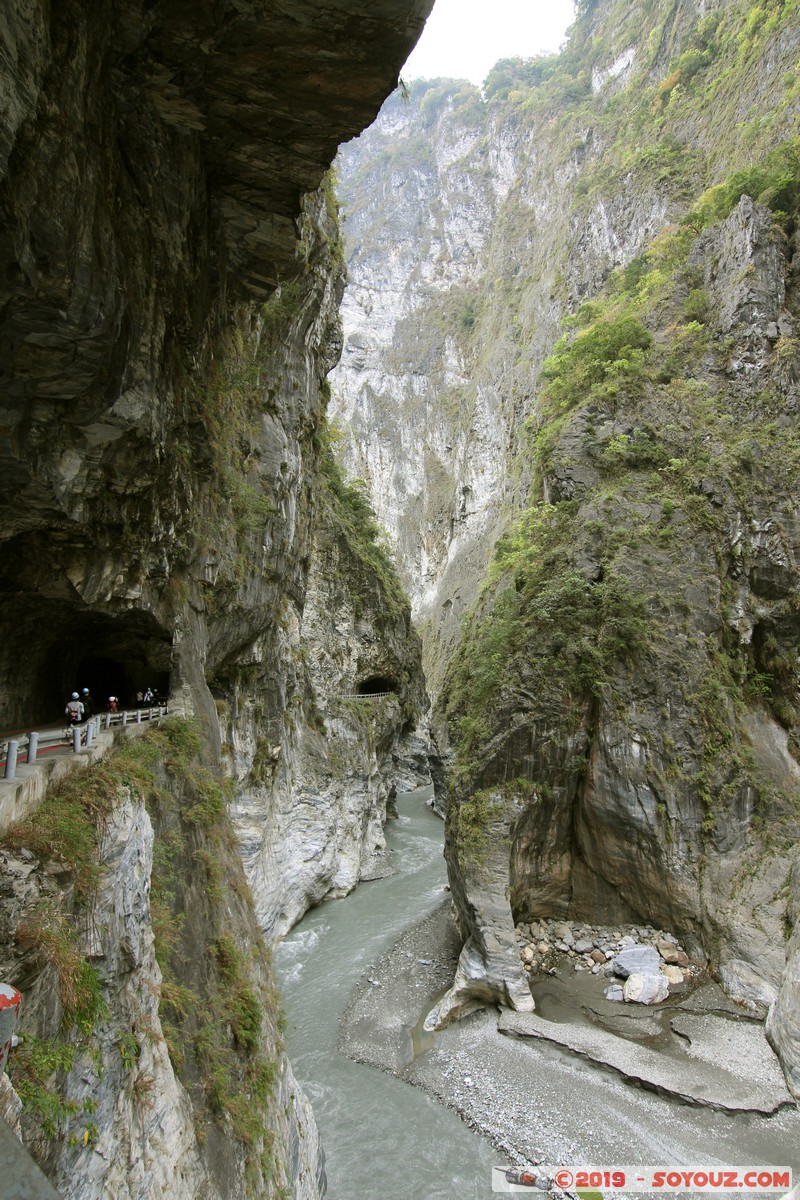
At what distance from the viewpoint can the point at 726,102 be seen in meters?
28.1

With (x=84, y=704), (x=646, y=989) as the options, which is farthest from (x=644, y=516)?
(x=84, y=704)

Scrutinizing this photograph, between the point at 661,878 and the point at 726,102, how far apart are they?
34.0 m

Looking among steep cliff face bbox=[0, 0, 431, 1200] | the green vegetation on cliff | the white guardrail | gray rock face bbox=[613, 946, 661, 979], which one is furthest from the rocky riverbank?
the white guardrail

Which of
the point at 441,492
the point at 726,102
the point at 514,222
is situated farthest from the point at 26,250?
the point at 514,222

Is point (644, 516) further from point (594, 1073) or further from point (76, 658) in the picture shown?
point (76, 658)

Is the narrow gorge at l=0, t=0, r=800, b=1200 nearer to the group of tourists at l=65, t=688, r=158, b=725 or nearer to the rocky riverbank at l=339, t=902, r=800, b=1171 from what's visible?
the rocky riverbank at l=339, t=902, r=800, b=1171

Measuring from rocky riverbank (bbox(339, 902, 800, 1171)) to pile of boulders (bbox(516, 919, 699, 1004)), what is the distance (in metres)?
0.15

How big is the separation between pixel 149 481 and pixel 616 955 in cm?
1564

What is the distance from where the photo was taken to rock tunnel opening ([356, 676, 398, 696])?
32.9 metres

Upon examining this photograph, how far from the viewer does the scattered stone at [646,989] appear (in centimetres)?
1416

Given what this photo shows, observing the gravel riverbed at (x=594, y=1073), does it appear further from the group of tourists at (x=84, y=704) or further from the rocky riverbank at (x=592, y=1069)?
the group of tourists at (x=84, y=704)

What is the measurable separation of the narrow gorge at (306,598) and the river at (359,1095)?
0.85m

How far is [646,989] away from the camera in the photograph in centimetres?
1422

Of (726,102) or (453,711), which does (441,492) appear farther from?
(453,711)
